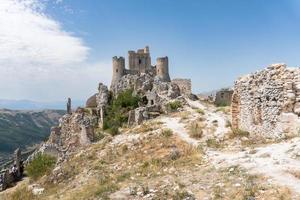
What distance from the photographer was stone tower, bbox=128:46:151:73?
256 feet

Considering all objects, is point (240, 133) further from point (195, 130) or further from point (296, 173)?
point (296, 173)

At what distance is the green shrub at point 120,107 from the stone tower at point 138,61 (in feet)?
60.3

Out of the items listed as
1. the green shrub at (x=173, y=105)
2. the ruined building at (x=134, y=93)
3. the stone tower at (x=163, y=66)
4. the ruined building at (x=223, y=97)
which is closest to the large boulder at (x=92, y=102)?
the ruined building at (x=134, y=93)

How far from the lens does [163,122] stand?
30.8m

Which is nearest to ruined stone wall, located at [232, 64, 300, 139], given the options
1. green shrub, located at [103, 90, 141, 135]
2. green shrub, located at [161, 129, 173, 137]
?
green shrub, located at [161, 129, 173, 137]

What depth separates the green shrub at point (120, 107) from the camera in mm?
48225

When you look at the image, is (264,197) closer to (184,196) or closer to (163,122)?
(184,196)

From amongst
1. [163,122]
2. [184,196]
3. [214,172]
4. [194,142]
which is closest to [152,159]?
[194,142]

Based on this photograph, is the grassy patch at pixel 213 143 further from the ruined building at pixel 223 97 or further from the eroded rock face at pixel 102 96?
the eroded rock face at pixel 102 96

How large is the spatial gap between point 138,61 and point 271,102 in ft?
197

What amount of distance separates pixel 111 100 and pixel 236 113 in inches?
1542

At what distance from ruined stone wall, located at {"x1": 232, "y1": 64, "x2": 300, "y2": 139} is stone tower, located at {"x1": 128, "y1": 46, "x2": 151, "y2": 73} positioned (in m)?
55.6

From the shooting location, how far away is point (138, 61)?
3098 inches

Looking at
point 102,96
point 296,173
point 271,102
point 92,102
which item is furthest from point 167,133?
point 92,102
